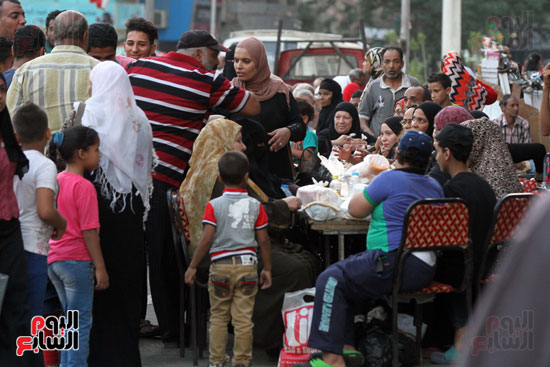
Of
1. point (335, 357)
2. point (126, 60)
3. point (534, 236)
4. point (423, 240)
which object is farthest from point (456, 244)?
point (534, 236)

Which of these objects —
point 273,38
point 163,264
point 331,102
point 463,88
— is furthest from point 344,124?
point 273,38

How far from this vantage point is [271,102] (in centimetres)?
660

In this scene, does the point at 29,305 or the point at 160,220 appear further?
the point at 160,220

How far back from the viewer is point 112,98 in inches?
190

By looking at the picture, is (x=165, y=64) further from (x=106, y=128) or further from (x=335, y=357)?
(x=335, y=357)

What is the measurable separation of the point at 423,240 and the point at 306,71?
47.4 feet

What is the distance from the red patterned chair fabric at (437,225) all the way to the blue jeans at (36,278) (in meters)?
1.98

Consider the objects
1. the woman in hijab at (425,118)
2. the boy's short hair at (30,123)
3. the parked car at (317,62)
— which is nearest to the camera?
the boy's short hair at (30,123)

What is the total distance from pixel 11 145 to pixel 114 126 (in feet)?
2.84

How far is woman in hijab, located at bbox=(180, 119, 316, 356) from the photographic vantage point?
570 centimetres

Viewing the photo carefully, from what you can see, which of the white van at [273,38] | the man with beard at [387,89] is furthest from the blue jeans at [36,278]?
the white van at [273,38]

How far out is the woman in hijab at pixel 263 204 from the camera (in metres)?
5.70

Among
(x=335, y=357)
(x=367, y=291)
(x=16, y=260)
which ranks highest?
(x=16, y=260)

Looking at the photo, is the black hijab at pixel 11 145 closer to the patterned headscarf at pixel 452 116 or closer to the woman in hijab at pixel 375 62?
the patterned headscarf at pixel 452 116
